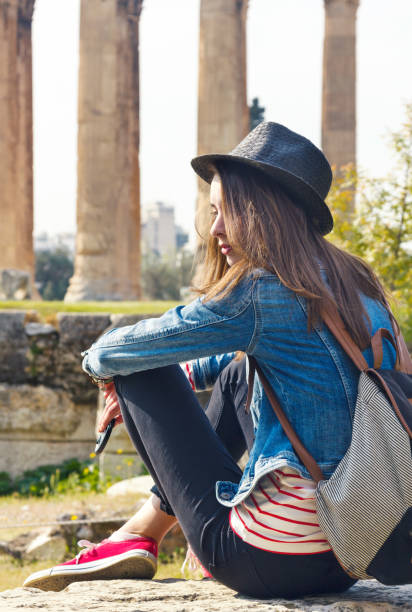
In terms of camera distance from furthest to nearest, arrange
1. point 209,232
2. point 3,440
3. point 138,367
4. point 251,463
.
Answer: point 3,440 < point 209,232 < point 138,367 < point 251,463

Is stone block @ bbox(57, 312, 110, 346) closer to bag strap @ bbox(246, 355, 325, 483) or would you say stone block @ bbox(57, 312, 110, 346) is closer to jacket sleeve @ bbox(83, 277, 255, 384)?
jacket sleeve @ bbox(83, 277, 255, 384)

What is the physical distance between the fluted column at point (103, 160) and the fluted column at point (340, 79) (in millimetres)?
4346

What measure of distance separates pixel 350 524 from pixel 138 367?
0.73 m

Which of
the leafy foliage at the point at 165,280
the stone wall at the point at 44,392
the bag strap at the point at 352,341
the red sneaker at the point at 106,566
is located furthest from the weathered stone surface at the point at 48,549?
the leafy foliage at the point at 165,280

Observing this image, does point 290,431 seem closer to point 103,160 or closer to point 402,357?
point 402,357

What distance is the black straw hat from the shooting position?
2.32 m

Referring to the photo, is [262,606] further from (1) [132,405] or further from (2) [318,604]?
(1) [132,405]

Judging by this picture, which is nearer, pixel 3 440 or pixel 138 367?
pixel 138 367

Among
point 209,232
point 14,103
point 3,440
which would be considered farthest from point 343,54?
point 209,232

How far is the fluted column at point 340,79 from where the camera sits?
Result: 17.6m

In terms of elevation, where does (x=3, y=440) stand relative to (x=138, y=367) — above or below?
below

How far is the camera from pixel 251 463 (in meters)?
2.17

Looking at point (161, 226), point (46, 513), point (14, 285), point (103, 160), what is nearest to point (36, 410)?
point (46, 513)

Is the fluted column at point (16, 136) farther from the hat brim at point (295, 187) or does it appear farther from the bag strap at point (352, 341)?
the bag strap at point (352, 341)
